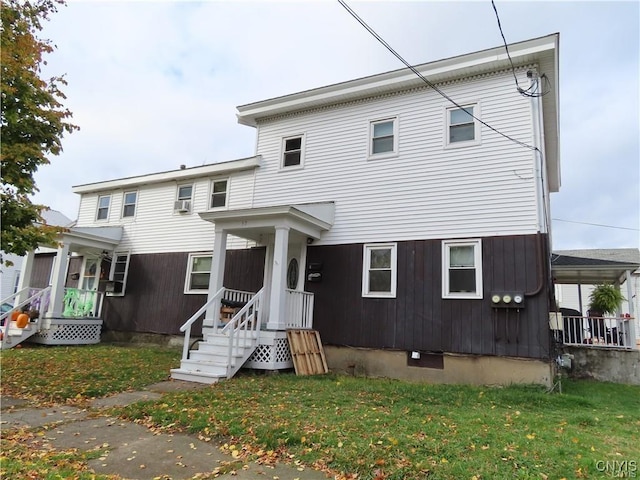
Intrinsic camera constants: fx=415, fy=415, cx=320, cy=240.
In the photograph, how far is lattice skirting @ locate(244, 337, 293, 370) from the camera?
8.77 meters

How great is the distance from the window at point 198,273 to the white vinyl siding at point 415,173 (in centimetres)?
256

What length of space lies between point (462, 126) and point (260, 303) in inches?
245

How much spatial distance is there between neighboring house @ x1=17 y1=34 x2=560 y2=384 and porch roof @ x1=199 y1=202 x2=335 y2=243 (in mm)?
39

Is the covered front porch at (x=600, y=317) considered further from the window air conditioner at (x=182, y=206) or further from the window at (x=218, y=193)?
the window air conditioner at (x=182, y=206)

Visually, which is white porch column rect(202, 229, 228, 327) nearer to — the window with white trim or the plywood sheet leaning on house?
the plywood sheet leaning on house

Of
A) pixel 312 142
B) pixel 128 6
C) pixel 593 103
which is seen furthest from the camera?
pixel 593 103

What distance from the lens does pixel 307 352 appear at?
939cm

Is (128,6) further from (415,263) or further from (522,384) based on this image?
(522,384)

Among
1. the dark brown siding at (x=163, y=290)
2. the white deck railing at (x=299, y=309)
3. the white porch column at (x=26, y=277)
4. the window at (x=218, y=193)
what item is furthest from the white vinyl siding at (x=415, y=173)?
the white porch column at (x=26, y=277)

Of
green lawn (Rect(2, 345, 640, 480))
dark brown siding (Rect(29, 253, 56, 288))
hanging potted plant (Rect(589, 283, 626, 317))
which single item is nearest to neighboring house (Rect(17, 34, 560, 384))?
green lawn (Rect(2, 345, 640, 480))

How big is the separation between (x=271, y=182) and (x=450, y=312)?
241 inches

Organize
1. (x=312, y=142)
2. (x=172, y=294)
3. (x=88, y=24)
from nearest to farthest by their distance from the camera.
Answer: (x=88, y=24) → (x=312, y=142) → (x=172, y=294)

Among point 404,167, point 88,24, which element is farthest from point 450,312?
point 88,24

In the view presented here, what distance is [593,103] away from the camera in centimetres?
1393
